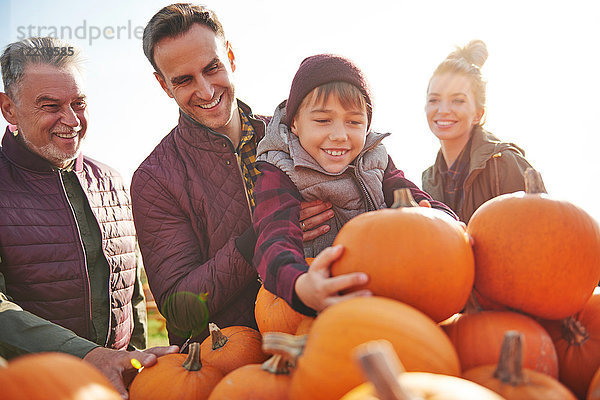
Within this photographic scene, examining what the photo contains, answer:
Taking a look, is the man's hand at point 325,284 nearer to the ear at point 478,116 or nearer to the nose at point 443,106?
the nose at point 443,106

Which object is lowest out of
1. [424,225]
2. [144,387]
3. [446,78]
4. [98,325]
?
[98,325]

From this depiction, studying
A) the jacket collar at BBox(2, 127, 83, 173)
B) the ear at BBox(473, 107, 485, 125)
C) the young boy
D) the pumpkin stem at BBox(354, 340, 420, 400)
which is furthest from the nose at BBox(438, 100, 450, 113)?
the pumpkin stem at BBox(354, 340, 420, 400)

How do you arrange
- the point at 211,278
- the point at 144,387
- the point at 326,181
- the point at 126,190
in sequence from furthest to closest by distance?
the point at 126,190 < the point at 211,278 < the point at 326,181 < the point at 144,387

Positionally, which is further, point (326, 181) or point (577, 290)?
point (326, 181)

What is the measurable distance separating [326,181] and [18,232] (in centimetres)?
222

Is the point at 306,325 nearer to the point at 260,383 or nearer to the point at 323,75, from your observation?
the point at 260,383

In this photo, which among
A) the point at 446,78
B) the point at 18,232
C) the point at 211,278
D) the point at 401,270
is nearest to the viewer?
the point at 401,270

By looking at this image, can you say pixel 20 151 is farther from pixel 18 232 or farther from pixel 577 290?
pixel 577 290

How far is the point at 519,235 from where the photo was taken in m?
1.29

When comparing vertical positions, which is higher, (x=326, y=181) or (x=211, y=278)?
(x=326, y=181)

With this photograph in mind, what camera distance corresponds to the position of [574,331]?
128 centimetres

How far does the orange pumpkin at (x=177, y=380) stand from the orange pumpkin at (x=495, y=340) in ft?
2.75

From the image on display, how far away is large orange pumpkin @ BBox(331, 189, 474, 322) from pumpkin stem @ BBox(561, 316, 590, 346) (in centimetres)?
33

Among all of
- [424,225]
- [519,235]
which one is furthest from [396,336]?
[519,235]
